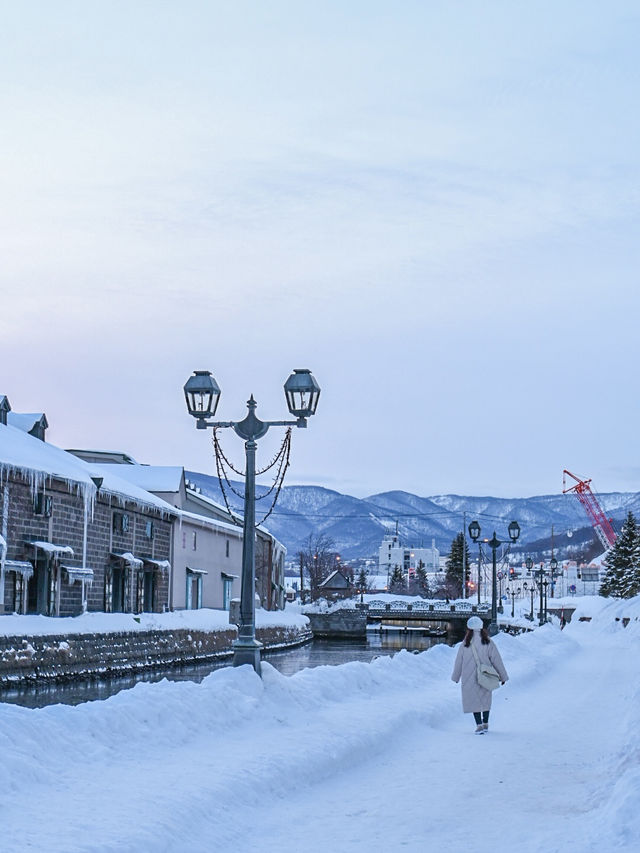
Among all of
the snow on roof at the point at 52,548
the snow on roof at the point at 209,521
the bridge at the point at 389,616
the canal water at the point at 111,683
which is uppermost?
the snow on roof at the point at 209,521

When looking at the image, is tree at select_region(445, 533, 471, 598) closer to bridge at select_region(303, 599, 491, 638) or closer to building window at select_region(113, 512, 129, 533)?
bridge at select_region(303, 599, 491, 638)

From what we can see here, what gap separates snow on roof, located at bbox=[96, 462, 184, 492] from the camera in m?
56.3

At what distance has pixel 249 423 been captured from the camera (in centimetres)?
1722

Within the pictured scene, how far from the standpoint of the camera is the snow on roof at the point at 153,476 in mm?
56344

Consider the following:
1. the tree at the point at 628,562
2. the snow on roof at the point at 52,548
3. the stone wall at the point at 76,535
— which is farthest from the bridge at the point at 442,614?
the snow on roof at the point at 52,548

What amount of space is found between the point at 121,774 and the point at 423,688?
11074 millimetres

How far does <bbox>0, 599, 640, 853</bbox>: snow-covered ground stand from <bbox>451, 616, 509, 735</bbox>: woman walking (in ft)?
1.08

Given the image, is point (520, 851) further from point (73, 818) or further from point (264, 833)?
point (73, 818)

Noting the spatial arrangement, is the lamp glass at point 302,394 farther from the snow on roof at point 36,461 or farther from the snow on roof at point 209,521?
the snow on roof at point 209,521

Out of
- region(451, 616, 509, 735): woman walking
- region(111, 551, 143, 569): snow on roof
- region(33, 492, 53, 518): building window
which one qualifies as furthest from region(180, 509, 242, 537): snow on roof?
region(451, 616, 509, 735): woman walking

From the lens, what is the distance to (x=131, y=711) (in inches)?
476

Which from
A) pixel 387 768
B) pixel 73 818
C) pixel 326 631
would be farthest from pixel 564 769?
pixel 326 631

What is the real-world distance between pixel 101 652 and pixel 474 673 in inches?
888

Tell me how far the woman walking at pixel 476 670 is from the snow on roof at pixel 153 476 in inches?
1661
